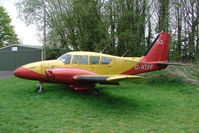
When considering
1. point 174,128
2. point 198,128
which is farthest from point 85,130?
point 198,128

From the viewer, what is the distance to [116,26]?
14570 millimetres

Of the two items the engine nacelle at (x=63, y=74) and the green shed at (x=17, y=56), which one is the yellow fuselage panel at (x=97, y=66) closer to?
the engine nacelle at (x=63, y=74)

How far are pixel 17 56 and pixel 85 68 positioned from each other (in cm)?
1952

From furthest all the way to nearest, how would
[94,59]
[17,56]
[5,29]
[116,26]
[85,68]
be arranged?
1. [5,29]
2. [17,56]
3. [116,26]
4. [94,59]
5. [85,68]

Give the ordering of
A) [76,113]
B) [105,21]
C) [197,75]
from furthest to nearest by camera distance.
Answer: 1. [105,21]
2. [197,75]
3. [76,113]

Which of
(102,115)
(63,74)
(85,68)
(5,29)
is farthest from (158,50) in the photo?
(5,29)

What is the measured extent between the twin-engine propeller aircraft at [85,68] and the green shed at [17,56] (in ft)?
51.1

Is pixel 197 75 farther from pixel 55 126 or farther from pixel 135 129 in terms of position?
pixel 55 126

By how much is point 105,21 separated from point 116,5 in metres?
2.12

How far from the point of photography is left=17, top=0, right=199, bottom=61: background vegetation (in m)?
14.0

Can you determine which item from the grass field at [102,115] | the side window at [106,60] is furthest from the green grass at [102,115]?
the side window at [106,60]

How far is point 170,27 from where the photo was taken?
51.9 ft

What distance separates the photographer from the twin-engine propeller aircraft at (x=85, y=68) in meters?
6.54

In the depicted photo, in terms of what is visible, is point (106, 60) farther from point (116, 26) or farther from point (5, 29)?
point (5, 29)
